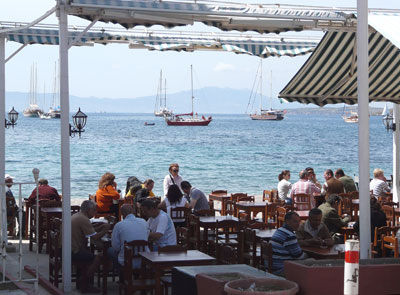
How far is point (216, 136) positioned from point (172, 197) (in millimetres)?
81516

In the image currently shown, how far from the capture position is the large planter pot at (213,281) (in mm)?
5938

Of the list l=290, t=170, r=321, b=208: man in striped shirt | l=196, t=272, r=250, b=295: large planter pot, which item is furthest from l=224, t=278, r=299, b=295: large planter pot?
l=290, t=170, r=321, b=208: man in striped shirt

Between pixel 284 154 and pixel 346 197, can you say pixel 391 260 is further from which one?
pixel 284 154

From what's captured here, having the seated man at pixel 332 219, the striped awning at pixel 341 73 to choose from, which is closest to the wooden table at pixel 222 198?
the striped awning at pixel 341 73

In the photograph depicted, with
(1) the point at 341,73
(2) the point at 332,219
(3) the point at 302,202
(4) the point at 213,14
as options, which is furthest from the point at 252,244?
(3) the point at 302,202

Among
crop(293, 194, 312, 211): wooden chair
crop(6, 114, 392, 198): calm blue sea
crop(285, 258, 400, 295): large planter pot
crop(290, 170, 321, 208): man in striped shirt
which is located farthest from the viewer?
crop(6, 114, 392, 198): calm blue sea

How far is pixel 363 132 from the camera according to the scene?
6828 millimetres

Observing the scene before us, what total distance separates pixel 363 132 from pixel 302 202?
7771mm

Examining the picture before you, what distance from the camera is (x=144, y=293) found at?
9008 millimetres

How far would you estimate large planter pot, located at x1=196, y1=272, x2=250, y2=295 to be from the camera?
19.5 ft

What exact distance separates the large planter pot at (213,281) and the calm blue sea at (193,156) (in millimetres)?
28043

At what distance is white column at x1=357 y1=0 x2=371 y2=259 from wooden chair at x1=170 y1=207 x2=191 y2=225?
18.1ft

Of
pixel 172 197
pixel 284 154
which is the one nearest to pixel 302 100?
pixel 172 197

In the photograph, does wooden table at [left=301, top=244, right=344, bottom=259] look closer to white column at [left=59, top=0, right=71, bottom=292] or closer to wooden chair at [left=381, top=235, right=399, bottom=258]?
wooden chair at [left=381, top=235, right=399, bottom=258]
